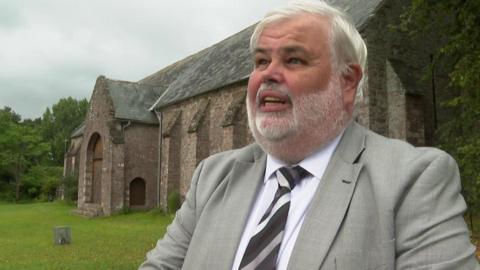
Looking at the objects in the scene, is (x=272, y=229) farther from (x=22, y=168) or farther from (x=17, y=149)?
(x=17, y=149)

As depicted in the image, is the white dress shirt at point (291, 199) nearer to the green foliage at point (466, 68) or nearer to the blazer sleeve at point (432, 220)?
the blazer sleeve at point (432, 220)

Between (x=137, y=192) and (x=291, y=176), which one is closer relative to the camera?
(x=291, y=176)

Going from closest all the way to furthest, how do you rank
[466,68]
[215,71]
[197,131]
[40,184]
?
[466,68]
[197,131]
[215,71]
[40,184]

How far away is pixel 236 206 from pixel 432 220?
895 millimetres

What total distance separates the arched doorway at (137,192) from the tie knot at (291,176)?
1073 inches

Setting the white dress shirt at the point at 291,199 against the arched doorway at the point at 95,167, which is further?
the arched doorway at the point at 95,167

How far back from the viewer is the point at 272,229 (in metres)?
2.06

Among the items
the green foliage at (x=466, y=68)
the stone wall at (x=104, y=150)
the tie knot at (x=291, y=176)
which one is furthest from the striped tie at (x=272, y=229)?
the stone wall at (x=104, y=150)

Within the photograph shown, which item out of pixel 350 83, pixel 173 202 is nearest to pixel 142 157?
Result: pixel 173 202

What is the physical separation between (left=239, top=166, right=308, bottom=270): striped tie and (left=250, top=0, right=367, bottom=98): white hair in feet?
1.83

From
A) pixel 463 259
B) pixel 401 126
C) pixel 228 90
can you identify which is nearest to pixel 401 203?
pixel 463 259

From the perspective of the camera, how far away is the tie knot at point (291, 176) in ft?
7.07

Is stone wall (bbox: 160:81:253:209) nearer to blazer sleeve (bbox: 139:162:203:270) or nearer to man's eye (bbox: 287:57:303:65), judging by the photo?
blazer sleeve (bbox: 139:162:203:270)

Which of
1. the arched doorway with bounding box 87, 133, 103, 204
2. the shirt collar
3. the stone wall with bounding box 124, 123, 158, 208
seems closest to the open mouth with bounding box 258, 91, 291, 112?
the shirt collar
